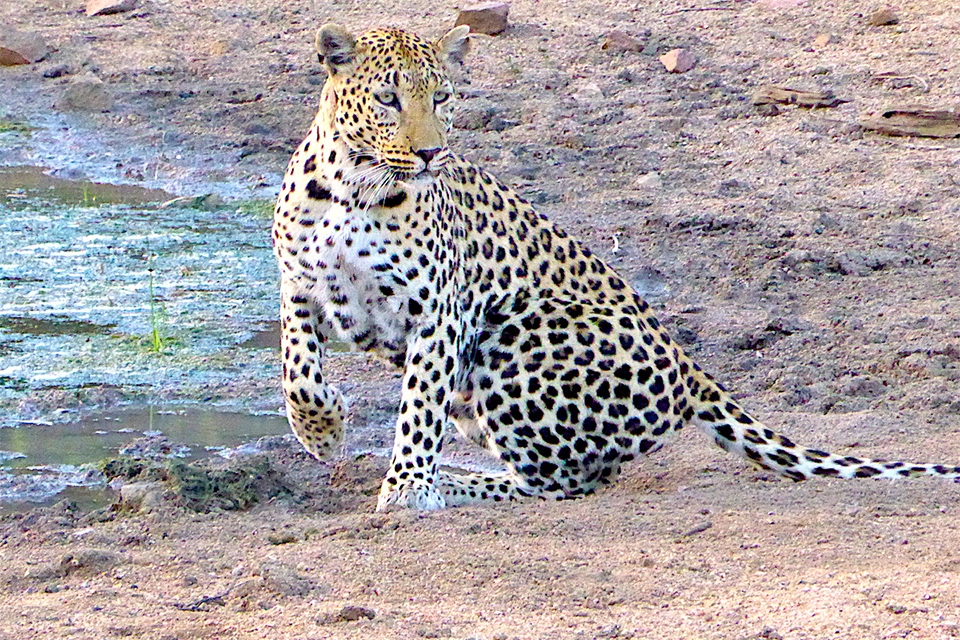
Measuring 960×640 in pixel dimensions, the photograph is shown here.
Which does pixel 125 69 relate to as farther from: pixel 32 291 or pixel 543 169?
pixel 32 291

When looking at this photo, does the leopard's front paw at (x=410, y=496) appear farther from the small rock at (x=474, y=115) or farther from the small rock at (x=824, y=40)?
the small rock at (x=824, y=40)

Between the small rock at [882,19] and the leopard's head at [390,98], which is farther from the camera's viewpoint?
the small rock at [882,19]

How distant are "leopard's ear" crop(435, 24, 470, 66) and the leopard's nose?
1.66 ft

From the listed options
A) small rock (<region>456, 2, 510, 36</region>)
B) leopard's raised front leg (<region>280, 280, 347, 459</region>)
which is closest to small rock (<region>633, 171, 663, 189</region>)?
small rock (<region>456, 2, 510, 36</region>)

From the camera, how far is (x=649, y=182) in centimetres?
1191

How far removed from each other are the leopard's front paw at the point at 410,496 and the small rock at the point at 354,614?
4.92 ft

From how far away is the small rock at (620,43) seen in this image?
15.1 metres

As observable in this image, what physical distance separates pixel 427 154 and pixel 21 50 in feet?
34.7

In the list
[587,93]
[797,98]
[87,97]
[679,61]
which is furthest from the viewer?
[87,97]

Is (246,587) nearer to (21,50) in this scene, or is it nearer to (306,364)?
(306,364)

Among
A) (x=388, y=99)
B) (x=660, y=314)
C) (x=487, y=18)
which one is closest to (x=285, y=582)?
(x=388, y=99)

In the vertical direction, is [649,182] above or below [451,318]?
below

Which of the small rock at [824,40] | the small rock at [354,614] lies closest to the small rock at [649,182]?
the small rock at [824,40]

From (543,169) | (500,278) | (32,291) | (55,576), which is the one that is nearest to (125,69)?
(543,169)
